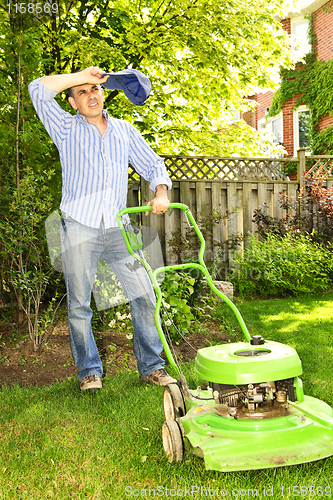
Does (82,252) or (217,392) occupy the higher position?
(82,252)

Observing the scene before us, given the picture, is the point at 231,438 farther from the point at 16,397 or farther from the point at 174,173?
the point at 174,173

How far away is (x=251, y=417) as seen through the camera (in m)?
2.08

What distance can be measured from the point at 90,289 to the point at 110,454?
114 cm

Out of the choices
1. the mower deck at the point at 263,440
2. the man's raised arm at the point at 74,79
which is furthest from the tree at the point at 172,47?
the mower deck at the point at 263,440

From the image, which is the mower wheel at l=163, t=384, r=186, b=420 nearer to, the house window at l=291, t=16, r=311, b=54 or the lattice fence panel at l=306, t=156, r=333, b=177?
the lattice fence panel at l=306, t=156, r=333, b=177

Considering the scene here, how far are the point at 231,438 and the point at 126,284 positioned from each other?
146 cm

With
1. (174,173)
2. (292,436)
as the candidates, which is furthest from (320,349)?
(174,173)

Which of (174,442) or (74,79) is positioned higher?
(74,79)

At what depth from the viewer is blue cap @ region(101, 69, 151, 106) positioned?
9.78ft

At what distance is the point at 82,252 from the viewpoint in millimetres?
2973

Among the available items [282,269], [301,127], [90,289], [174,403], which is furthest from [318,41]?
[174,403]

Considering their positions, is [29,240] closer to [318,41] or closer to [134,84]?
[134,84]

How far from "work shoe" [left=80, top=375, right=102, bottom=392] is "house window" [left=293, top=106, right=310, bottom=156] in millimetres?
11828

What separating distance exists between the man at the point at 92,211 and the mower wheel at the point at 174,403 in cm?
63
